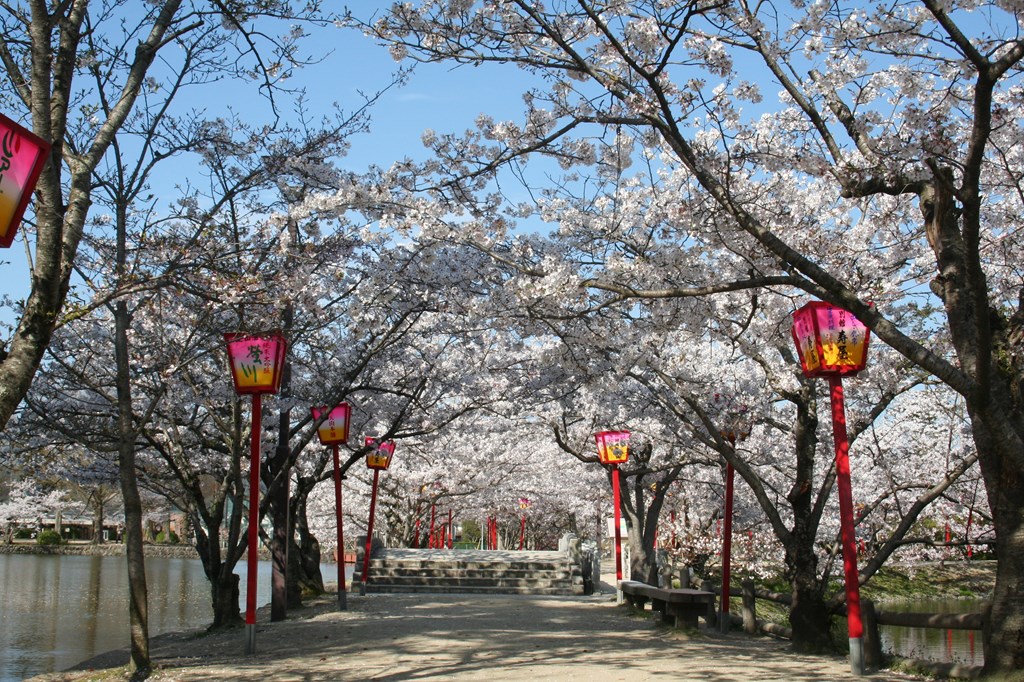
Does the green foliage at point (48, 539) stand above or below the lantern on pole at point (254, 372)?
below

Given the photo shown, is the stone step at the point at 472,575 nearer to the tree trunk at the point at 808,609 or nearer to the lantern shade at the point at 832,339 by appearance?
the tree trunk at the point at 808,609

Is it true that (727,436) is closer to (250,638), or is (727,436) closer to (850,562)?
(850,562)

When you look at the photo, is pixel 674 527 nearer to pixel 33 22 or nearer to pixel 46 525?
pixel 33 22

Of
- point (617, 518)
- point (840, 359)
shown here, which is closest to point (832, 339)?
point (840, 359)

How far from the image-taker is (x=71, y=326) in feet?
36.1

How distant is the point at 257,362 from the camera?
8641 mm

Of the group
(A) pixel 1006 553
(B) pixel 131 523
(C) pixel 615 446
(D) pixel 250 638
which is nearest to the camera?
(A) pixel 1006 553

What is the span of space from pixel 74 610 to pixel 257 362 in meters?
11.6

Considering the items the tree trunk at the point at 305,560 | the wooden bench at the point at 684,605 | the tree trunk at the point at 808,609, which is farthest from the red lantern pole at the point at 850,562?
the tree trunk at the point at 305,560

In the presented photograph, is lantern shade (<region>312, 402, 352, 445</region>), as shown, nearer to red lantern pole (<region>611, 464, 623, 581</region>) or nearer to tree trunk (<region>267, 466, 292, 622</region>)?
tree trunk (<region>267, 466, 292, 622</region>)

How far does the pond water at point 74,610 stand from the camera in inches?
450

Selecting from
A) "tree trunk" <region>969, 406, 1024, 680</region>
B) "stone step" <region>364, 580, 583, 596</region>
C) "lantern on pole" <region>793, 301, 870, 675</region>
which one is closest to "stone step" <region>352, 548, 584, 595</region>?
"stone step" <region>364, 580, 583, 596</region>

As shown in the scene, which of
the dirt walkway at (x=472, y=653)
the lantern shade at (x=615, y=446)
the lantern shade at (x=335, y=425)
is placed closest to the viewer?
the dirt walkway at (x=472, y=653)

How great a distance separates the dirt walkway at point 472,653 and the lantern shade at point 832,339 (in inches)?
98.9
